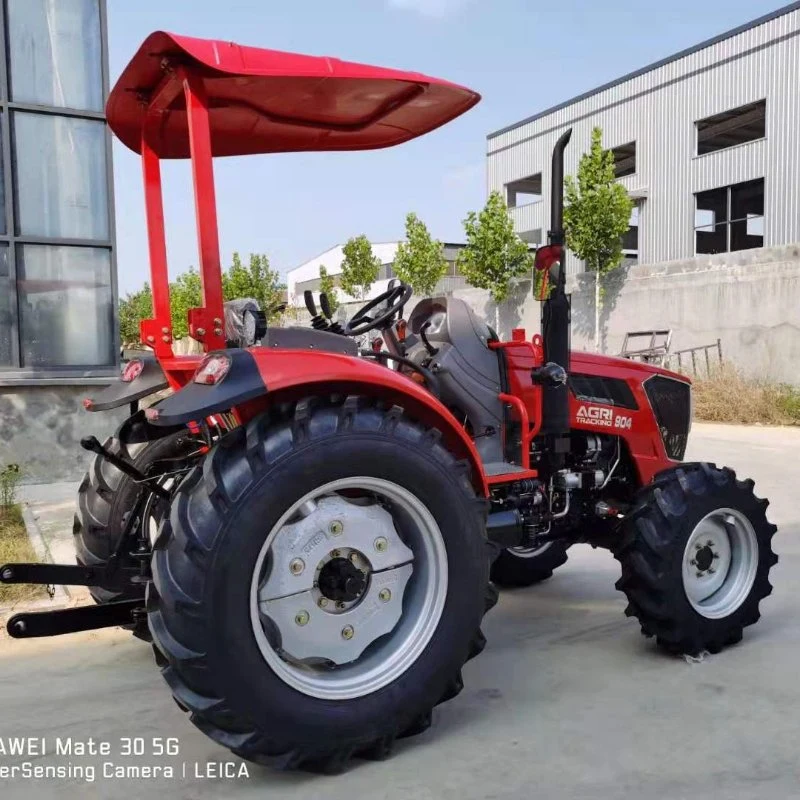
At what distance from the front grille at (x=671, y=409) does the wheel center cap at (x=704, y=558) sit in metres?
0.58

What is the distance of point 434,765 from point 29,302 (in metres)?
6.14

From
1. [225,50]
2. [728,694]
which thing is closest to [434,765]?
[728,694]

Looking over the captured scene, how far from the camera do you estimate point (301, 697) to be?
7.80ft

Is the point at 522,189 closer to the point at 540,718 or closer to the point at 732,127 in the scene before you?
the point at 732,127

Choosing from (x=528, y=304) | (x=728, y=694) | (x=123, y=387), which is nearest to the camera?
(x=728, y=694)

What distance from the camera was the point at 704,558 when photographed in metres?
3.54

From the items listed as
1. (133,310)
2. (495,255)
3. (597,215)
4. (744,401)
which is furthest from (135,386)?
(133,310)

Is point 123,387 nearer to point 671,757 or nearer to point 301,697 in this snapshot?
point 301,697

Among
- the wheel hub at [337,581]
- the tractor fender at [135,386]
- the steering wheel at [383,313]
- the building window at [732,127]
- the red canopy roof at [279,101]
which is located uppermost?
the building window at [732,127]

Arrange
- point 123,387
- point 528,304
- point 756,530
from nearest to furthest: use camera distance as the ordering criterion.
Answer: point 123,387
point 756,530
point 528,304

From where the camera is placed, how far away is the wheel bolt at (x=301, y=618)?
2512mm

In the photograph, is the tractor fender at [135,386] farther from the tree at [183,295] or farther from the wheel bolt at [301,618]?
the tree at [183,295]

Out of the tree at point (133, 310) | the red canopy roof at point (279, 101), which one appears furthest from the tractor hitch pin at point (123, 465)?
the tree at point (133, 310)

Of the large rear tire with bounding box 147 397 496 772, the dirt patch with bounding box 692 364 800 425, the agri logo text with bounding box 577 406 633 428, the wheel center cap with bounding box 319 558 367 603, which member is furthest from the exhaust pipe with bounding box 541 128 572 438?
the dirt patch with bounding box 692 364 800 425
